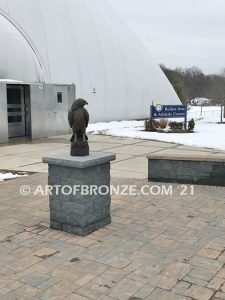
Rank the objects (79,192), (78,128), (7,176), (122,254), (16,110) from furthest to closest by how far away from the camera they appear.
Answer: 1. (16,110)
2. (7,176)
3. (78,128)
4. (79,192)
5. (122,254)

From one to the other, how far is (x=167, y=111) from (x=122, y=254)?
17.1 meters

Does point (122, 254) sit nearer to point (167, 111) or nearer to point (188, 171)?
point (188, 171)

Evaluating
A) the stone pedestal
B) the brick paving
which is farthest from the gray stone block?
the stone pedestal

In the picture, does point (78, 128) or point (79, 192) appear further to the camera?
point (78, 128)

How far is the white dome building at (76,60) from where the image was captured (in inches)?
669

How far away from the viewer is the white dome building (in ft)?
55.8

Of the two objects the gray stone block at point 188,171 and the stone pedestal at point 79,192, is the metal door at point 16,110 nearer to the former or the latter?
the gray stone block at point 188,171

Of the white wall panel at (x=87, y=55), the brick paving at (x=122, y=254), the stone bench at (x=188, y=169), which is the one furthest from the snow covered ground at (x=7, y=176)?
the white wall panel at (x=87, y=55)

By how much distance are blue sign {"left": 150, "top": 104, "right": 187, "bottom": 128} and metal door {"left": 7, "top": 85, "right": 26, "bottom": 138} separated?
6.87 metres

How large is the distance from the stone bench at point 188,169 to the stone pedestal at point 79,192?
9.77 ft

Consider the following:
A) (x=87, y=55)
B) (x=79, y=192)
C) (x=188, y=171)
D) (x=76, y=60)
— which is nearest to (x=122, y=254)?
(x=79, y=192)

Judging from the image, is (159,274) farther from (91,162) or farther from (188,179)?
(188,179)

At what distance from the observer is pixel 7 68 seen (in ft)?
54.1

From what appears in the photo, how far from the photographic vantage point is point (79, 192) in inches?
207
